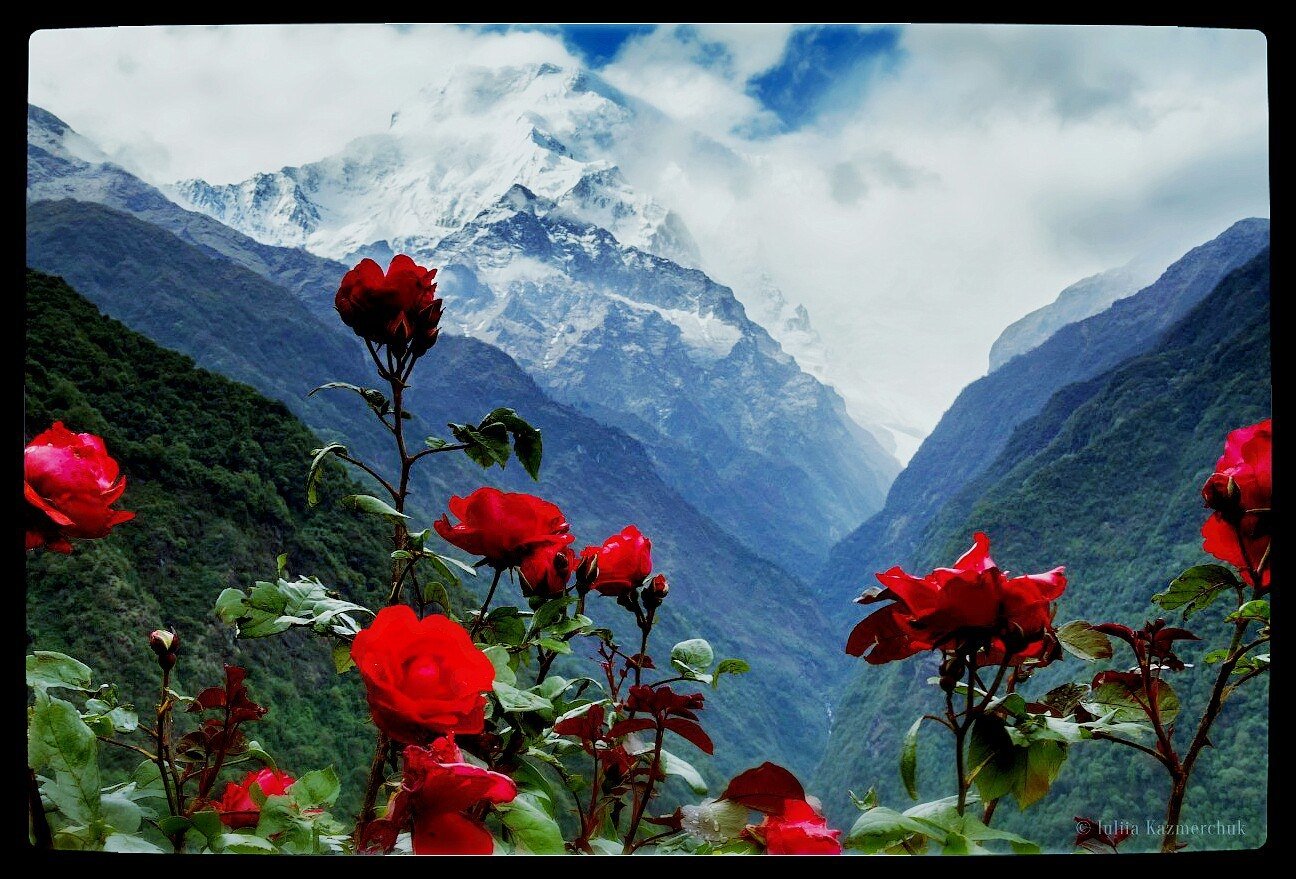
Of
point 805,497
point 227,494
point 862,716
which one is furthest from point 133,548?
point 805,497

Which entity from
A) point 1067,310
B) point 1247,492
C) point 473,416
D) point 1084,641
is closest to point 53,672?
point 1084,641

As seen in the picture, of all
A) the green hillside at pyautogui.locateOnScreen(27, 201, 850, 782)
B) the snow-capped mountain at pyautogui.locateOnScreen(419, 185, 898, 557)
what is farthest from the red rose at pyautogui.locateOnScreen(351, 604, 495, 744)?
the snow-capped mountain at pyautogui.locateOnScreen(419, 185, 898, 557)

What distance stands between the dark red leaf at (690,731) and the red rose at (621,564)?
0.16 m

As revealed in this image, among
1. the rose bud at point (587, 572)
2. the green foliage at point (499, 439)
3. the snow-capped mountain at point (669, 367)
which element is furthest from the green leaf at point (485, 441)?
the snow-capped mountain at point (669, 367)

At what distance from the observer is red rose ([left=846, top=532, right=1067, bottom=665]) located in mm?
448

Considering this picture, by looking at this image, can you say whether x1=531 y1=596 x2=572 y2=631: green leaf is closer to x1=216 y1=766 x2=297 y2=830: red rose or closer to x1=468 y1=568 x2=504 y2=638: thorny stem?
x1=468 y1=568 x2=504 y2=638: thorny stem

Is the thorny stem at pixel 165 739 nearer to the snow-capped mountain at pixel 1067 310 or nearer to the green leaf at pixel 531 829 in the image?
the green leaf at pixel 531 829

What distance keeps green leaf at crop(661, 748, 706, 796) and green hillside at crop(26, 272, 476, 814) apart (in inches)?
424

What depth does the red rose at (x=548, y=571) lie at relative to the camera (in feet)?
2.28

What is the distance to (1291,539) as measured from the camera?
466 mm

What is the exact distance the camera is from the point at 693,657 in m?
0.74

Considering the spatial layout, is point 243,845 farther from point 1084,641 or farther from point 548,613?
point 1084,641
